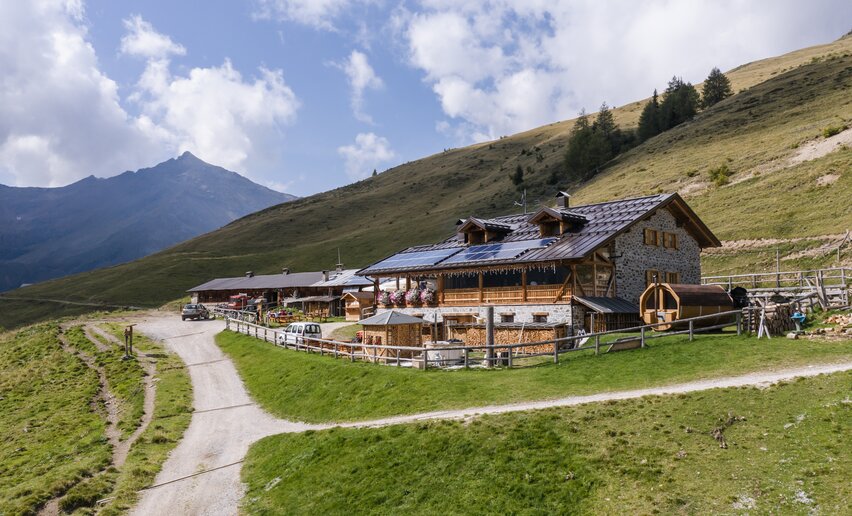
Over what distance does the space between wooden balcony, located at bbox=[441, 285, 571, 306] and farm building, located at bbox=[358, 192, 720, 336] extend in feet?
0.22

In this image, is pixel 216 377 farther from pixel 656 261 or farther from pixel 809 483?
pixel 809 483

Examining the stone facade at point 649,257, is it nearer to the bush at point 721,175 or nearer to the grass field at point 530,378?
the grass field at point 530,378

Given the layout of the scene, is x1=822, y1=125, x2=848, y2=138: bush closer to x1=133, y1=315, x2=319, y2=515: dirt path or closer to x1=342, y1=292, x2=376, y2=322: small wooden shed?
x1=342, y1=292, x2=376, y2=322: small wooden shed

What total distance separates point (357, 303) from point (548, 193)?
62399mm

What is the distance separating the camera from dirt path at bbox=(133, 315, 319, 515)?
19.3m

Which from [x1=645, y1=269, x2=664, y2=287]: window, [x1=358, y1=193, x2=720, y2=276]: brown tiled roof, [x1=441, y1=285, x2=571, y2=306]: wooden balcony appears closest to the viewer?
[x1=358, y1=193, x2=720, y2=276]: brown tiled roof

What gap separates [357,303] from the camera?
206 ft

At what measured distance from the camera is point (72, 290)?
424ft

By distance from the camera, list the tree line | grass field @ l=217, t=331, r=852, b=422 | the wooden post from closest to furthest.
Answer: grass field @ l=217, t=331, r=852, b=422 < the wooden post < the tree line

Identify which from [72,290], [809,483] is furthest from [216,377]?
[72,290]

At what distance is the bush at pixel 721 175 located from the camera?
3039 inches

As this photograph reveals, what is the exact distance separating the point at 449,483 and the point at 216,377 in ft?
82.9

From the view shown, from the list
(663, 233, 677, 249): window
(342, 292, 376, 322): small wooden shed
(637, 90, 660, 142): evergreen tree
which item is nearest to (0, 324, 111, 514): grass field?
(342, 292, 376, 322): small wooden shed

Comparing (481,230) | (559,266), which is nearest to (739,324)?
(559,266)
